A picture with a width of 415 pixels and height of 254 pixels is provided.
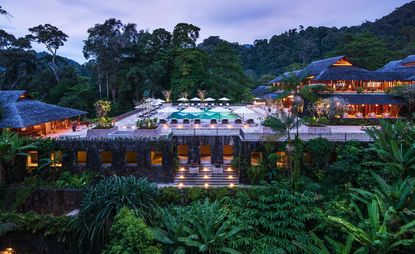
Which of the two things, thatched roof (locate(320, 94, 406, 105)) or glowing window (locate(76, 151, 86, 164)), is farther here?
thatched roof (locate(320, 94, 406, 105))

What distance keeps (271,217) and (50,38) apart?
6448cm

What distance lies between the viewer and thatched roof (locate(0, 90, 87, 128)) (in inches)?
944

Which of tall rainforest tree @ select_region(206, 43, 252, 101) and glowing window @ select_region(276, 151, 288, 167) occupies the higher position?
tall rainforest tree @ select_region(206, 43, 252, 101)

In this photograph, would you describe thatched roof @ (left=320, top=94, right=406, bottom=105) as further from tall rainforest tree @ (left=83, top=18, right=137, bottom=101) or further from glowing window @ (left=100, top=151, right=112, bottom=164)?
tall rainforest tree @ (left=83, top=18, right=137, bottom=101)

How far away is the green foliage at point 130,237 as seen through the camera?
11.8m

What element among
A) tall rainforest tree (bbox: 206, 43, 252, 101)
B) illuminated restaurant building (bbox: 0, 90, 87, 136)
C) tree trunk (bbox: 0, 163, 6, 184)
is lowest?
tree trunk (bbox: 0, 163, 6, 184)

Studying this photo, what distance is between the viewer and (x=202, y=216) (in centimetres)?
1421

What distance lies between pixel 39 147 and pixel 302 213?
19431mm

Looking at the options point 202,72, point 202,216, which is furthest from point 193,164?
point 202,72

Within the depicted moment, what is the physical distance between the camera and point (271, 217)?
52.4 feet

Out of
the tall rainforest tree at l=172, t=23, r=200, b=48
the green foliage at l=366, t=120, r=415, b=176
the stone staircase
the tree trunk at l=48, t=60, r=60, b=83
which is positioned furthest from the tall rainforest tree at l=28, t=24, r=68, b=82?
the green foliage at l=366, t=120, r=415, b=176

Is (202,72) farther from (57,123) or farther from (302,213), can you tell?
(302,213)

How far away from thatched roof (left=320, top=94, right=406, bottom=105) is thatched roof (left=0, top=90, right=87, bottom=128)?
30369mm

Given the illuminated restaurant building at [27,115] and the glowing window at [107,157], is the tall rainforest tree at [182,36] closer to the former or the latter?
the illuminated restaurant building at [27,115]
